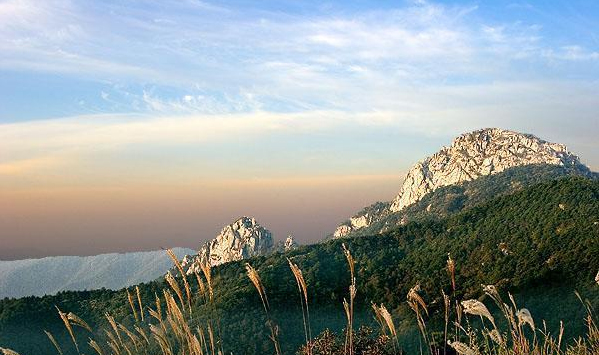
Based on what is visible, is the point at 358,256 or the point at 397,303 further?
the point at 358,256

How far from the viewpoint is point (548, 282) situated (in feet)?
300

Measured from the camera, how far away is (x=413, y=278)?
11475cm

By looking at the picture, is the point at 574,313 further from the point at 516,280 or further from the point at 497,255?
the point at 497,255

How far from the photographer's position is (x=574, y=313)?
75.9 meters

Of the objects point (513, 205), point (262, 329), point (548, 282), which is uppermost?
point (513, 205)

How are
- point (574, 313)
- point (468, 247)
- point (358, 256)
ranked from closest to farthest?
point (574, 313)
point (468, 247)
point (358, 256)

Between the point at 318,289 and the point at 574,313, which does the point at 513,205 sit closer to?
the point at 318,289

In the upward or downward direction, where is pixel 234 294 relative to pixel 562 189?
downward

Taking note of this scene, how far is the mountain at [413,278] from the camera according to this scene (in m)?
89.9

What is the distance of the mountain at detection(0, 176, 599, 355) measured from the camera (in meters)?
89.9

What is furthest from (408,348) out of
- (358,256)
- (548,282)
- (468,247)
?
(358,256)

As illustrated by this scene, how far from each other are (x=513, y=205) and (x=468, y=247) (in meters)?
34.5

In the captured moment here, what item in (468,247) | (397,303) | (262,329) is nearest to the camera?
(262,329)

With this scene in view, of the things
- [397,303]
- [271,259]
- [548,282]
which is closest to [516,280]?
[548,282]
